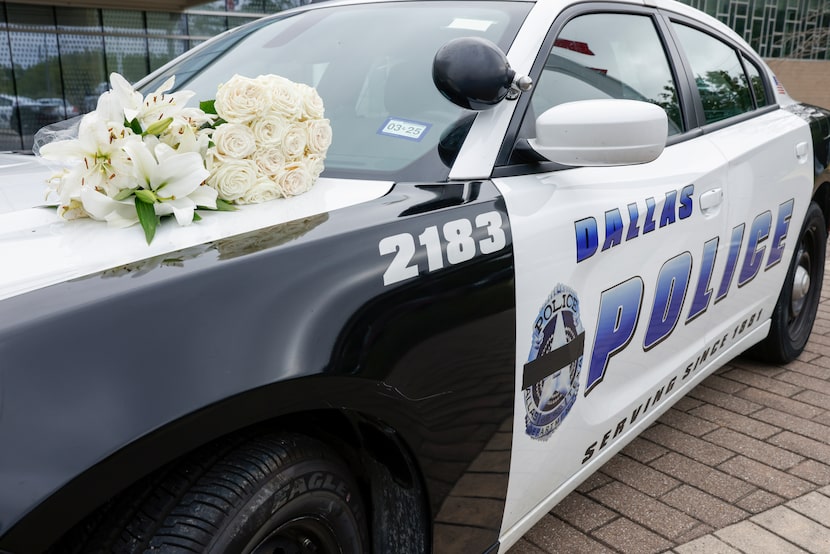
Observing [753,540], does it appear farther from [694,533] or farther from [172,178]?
[172,178]

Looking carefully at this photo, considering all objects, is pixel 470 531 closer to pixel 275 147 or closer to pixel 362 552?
pixel 362 552

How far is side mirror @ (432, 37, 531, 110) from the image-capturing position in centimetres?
166

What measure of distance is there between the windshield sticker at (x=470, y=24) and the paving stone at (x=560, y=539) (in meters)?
1.43

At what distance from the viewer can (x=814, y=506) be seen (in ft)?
7.86

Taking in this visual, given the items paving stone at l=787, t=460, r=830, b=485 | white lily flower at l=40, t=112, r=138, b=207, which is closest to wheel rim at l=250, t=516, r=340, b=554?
white lily flower at l=40, t=112, r=138, b=207

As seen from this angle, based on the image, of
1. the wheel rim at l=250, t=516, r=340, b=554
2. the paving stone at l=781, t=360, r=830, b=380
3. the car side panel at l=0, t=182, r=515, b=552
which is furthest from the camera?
the paving stone at l=781, t=360, r=830, b=380

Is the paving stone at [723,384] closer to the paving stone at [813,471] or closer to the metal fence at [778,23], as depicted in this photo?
the paving stone at [813,471]

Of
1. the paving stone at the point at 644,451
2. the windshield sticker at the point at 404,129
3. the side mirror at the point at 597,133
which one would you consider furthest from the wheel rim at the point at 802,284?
the windshield sticker at the point at 404,129

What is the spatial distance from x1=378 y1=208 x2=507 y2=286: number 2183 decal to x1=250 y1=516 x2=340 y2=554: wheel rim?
417 mm

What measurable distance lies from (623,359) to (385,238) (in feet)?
3.11

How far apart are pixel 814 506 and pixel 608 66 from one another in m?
1.51

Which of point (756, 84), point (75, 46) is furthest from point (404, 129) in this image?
point (75, 46)

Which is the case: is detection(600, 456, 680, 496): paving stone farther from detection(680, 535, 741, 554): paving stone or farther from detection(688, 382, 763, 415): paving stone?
detection(688, 382, 763, 415): paving stone

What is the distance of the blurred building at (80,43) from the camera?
12875mm
